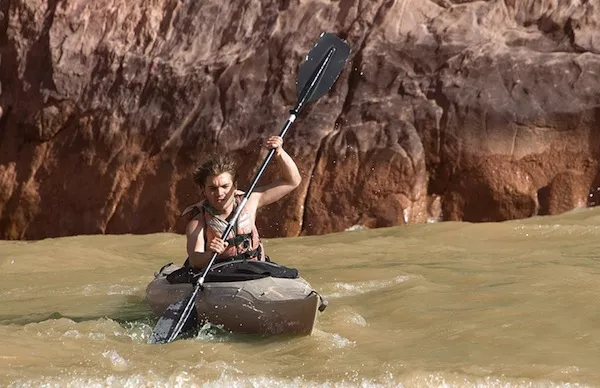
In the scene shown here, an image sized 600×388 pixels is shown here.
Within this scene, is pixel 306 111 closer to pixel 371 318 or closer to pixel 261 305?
pixel 371 318

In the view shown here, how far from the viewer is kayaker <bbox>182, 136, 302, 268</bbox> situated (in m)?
5.53

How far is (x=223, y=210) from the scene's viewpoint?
563cm

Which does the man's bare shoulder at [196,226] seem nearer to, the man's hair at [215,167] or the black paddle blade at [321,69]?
the man's hair at [215,167]

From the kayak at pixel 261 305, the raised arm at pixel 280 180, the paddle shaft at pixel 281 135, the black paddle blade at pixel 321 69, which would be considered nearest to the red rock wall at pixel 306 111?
the black paddle blade at pixel 321 69

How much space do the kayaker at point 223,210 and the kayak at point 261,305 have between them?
161 millimetres

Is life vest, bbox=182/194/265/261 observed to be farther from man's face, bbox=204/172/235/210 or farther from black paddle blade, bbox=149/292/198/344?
black paddle blade, bbox=149/292/198/344

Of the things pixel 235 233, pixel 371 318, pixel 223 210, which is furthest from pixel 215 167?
pixel 371 318

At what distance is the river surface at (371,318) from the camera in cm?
450

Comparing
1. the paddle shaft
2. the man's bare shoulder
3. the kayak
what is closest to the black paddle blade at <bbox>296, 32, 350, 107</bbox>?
the paddle shaft

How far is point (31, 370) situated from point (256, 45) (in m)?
6.18

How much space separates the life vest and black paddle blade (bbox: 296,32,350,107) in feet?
4.05

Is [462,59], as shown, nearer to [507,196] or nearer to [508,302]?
[507,196]

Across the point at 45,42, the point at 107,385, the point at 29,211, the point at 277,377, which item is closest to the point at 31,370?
the point at 107,385

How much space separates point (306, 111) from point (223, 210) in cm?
409
